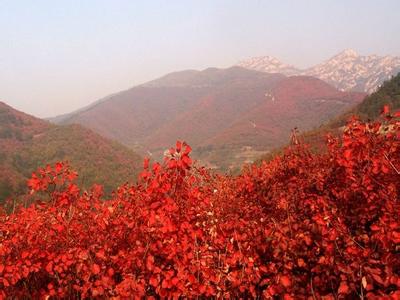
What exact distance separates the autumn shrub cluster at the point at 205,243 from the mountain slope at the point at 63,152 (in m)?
84.8

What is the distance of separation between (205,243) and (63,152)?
120203mm

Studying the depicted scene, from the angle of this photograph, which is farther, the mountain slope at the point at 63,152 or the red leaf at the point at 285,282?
the mountain slope at the point at 63,152

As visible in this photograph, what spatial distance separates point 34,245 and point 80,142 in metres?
125

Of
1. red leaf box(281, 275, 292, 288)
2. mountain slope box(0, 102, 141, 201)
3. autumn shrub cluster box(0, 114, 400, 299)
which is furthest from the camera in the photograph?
mountain slope box(0, 102, 141, 201)

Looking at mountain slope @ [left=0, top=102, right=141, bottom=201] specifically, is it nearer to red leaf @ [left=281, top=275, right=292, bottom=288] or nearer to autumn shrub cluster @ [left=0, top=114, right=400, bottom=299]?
autumn shrub cluster @ [left=0, top=114, right=400, bottom=299]

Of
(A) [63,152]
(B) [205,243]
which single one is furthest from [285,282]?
(A) [63,152]

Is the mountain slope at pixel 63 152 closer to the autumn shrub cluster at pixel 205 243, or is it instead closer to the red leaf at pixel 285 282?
the autumn shrub cluster at pixel 205 243

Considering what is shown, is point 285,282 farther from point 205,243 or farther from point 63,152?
point 63,152

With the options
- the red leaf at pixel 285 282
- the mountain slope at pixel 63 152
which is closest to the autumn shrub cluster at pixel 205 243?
the red leaf at pixel 285 282

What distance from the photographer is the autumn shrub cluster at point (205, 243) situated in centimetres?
535

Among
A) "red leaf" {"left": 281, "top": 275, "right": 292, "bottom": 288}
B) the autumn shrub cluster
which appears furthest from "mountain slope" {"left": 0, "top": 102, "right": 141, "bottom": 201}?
"red leaf" {"left": 281, "top": 275, "right": 292, "bottom": 288}

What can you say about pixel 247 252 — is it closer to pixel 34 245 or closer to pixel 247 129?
pixel 34 245

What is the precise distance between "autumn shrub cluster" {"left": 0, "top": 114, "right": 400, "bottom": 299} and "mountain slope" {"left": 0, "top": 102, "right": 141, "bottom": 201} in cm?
8479

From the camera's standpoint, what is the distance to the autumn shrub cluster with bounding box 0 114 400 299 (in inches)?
211
